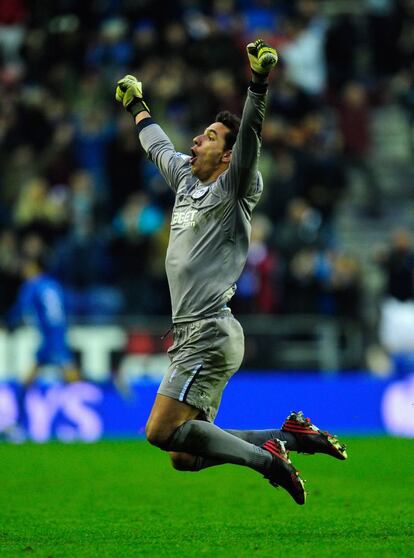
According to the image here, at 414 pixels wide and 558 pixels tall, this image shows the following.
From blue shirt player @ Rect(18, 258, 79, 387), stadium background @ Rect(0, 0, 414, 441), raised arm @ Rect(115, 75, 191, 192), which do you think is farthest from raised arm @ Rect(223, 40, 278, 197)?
stadium background @ Rect(0, 0, 414, 441)

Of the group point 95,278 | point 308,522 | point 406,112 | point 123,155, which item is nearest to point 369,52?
point 406,112

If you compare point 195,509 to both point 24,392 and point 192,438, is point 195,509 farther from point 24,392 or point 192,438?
point 24,392

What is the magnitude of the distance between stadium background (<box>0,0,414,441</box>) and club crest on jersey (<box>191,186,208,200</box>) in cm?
874

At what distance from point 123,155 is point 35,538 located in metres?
11.7

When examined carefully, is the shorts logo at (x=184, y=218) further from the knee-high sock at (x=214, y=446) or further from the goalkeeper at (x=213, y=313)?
the knee-high sock at (x=214, y=446)

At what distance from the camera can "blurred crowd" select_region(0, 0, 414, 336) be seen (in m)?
17.3

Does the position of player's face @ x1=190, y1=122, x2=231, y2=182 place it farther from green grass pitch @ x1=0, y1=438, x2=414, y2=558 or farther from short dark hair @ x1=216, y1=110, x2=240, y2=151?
green grass pitch @ x1=0, y1=438, x2=414, y2=558

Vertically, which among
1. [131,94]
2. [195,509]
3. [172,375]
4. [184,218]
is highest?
[131,94]

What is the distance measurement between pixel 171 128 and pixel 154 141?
36.0 feet

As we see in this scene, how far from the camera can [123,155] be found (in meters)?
18.7

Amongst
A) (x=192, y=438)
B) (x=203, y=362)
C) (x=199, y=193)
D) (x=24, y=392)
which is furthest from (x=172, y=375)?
(x=24, y=392)

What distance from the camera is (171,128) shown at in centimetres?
1942

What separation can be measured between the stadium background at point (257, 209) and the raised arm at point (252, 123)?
9.13m

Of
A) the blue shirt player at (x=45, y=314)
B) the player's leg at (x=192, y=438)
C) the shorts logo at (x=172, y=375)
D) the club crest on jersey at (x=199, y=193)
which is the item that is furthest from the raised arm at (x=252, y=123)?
the blue shirt player at (x=45, y=314)
